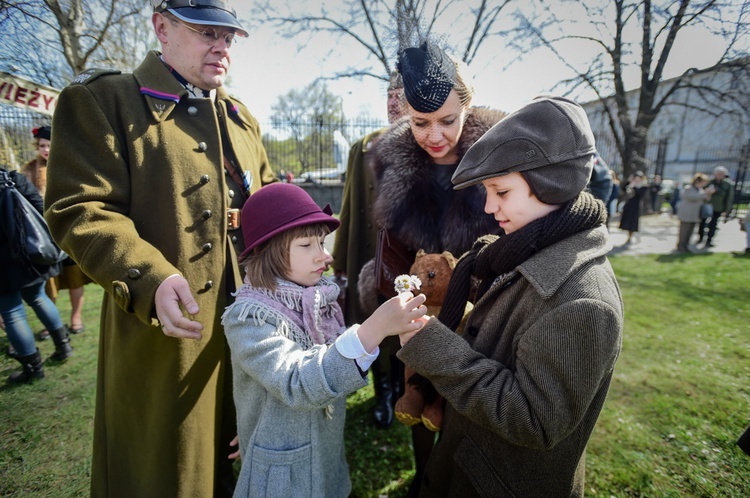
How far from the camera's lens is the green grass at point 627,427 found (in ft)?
8.52

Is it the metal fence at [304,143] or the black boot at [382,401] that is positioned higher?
the metal fence at [304,143]

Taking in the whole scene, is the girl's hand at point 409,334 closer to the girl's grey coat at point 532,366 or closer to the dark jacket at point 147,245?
the girl's grey coat at point 532,366

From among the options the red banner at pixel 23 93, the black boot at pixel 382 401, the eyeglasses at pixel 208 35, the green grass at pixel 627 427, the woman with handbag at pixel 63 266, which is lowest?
the green grass at pixel 627 427

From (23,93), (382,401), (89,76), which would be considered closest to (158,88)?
(89,76)

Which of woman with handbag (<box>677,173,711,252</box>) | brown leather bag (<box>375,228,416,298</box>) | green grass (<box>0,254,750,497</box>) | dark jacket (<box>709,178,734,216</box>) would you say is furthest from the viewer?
dark jacket (<box>709,178,734,216</box>)

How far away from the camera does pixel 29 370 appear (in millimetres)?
3779

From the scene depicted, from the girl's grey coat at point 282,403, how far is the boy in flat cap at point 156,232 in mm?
216

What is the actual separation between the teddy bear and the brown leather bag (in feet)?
0.89

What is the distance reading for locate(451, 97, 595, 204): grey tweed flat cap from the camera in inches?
50.6

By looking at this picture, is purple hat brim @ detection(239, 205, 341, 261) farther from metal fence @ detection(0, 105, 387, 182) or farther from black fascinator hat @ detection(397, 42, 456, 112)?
metal fence @ detection(0, 105, 387, 182)

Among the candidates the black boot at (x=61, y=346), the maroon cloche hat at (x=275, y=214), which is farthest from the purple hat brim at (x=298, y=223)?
the black boot at (x=61, y=346)

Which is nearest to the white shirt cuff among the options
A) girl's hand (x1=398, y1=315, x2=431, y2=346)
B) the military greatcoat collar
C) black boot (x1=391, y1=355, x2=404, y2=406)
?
girl's hand (x1=398, y1=315, x2=431, y2=346)

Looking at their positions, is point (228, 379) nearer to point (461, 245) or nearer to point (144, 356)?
point (144, 356)

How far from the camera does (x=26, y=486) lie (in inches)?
101
